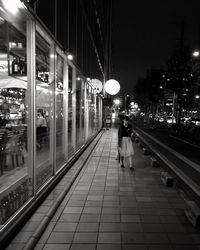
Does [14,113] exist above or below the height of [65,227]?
above

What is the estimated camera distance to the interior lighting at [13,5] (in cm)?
409

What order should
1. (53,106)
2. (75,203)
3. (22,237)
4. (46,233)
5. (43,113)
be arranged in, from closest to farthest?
1. (22,237)
2. (46,233)
3. (75,203)
4. (43,113)
5. (53,106)

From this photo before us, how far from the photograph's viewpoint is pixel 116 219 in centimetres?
529

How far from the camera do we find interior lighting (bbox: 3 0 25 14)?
4088 mm

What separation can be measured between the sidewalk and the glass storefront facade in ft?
1.75

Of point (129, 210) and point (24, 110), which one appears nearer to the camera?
point (24, 110)

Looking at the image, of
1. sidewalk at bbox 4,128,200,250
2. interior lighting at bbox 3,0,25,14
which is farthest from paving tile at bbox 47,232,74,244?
interior lighting at bbox 3,0,25,14

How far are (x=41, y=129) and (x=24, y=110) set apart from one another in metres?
1.01

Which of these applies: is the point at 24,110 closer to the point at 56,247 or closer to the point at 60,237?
the point at 60,237

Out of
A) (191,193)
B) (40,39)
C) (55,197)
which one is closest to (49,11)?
(40,39)

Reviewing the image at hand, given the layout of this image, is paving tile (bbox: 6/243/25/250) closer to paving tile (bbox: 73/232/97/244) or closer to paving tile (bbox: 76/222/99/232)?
paving tile (bbox: 73/232/97/244)

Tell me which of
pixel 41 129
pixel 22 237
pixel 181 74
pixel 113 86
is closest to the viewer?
pixel 22 237

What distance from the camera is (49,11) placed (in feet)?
22.1

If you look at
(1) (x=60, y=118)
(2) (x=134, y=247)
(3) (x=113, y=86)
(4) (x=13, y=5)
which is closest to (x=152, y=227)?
(2) (x=134, y=247)
